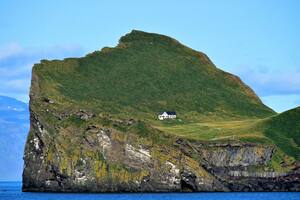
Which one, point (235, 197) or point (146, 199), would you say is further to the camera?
point (235, 197)

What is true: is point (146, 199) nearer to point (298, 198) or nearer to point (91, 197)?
point (91, 197)

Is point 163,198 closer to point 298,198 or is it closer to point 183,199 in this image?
point 183,199

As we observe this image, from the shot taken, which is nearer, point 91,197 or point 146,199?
point 146,199

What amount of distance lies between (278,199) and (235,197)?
1351 cm

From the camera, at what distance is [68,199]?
18725 centimetres

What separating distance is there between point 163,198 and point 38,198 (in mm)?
27259

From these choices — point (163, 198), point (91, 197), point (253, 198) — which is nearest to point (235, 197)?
point (253, 198)

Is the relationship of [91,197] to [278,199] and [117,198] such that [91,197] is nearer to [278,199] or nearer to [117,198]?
[117,198]

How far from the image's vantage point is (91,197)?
19850 cm

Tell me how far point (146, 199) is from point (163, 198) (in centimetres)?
515

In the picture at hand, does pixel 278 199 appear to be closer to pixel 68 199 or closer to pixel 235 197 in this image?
pixel 235 197

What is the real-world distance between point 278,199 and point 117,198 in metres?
34.6

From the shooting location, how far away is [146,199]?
610 ft

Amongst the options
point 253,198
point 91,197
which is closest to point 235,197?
point 253,198
